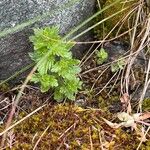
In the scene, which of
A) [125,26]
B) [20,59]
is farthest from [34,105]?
[125,26]

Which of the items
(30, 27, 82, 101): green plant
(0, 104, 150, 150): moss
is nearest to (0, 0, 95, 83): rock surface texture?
(30, 27, 82, 101): green plant

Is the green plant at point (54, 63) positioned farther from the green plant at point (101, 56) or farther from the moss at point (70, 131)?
the green plant at point (101, 56)

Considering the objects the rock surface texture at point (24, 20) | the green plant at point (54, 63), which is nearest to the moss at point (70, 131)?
the green plant at point (54, 63)

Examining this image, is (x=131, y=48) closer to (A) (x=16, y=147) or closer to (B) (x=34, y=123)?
(B) (x=34, y=123)

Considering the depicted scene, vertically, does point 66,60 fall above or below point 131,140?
above

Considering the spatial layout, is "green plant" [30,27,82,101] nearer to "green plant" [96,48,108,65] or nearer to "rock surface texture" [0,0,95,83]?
"rock surface texture" [0,0,95,83]
